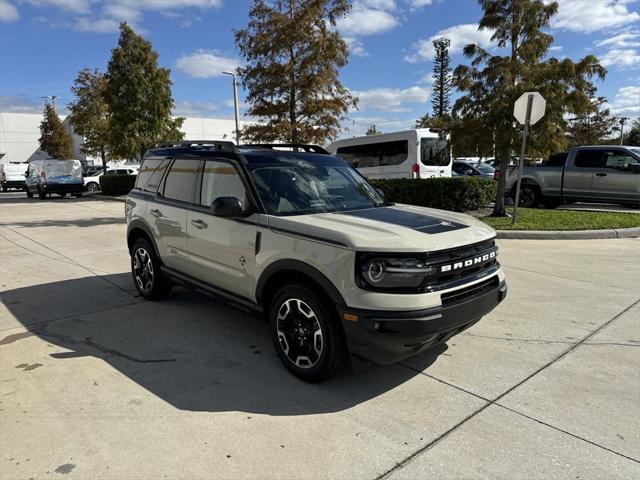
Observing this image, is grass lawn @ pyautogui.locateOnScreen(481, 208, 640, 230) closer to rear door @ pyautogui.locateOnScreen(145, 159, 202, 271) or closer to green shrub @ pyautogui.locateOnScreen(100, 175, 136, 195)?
rear door @ pyautogui.locateOnScreen(145, 159, 202, 271)

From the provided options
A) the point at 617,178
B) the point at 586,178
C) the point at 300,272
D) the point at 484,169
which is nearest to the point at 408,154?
the point at 586,178

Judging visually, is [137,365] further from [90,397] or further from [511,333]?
[511,333]

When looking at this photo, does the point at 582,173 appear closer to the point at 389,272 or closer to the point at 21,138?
the point at 389,272

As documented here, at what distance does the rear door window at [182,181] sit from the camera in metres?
4.88

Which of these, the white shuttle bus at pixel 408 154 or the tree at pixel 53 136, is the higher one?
the tree at pixel 53 136

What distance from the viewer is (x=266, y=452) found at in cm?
277

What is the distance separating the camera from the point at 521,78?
11234mm

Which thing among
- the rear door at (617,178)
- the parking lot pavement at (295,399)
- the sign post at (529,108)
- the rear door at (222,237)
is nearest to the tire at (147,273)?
the parking lot pavement at (295,399)

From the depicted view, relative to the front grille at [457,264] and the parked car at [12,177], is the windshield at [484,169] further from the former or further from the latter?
the parked car at [12,177]

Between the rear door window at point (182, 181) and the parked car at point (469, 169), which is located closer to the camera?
the rear door window at point (182, 181)

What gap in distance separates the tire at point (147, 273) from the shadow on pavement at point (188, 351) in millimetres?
131

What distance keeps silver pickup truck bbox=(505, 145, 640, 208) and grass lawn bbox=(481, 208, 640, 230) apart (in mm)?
1506

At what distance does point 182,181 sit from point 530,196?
1293 cm

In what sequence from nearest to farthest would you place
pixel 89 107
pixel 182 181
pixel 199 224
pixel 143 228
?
pixel 199 224
pixel 182 181
pixel 143 228
pixel 89 107
